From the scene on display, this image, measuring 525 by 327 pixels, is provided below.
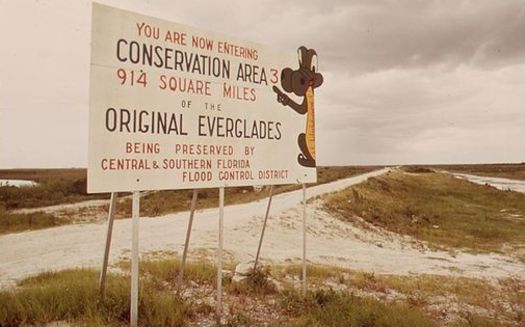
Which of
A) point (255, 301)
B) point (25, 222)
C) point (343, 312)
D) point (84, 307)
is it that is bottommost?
point (25, 222)

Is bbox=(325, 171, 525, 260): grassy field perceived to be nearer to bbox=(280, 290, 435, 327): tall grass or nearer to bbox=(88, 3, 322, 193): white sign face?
bbox=(280, 290, 435, 327): tall grass

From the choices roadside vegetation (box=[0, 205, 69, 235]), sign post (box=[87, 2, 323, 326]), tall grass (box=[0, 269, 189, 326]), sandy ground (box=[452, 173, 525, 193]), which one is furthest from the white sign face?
sandy ground (box=[452, 173, 525, 193])

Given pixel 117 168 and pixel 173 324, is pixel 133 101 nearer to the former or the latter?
pixel 117 168

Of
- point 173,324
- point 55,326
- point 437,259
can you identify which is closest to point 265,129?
point 173,324

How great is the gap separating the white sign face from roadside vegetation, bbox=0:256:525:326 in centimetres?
148

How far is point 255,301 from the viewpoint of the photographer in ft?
19.5

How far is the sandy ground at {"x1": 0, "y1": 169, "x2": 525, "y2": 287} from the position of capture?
9.13 meters

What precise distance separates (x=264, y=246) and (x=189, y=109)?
24.7ft

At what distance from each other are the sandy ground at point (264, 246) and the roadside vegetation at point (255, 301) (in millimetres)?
1442

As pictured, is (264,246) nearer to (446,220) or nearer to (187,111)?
(187,111)

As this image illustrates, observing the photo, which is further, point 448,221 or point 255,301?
point 448,221

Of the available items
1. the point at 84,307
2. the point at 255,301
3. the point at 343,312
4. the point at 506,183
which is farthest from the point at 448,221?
the point at 506,183

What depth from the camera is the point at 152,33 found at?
179 inches

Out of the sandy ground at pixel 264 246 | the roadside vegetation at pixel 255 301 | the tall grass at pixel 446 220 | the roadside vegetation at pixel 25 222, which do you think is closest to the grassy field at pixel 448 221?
the tall grass at pixel 446 220
